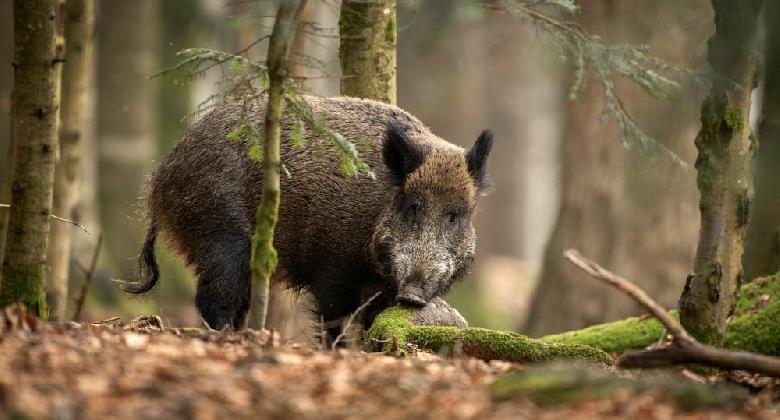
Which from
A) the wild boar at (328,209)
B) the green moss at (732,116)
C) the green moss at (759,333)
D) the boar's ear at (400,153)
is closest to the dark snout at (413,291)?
the wild boar at (328,209)

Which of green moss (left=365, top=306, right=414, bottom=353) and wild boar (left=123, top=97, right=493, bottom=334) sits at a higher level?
wild boar (left=123, top=97, right=493, bottom=334)

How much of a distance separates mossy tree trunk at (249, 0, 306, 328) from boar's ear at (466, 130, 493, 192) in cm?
273

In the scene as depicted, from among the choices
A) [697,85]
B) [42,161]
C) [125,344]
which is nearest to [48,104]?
[42,161]

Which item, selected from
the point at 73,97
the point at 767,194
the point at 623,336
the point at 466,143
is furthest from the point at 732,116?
the point at 466,143

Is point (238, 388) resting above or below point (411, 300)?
below

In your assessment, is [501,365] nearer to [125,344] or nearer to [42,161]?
[125,344]

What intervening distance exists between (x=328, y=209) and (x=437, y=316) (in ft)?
4.40

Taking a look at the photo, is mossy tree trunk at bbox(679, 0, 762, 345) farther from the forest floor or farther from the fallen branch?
the forest floor

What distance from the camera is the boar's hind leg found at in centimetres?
755

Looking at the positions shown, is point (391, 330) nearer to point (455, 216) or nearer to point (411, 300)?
point (411, 300)

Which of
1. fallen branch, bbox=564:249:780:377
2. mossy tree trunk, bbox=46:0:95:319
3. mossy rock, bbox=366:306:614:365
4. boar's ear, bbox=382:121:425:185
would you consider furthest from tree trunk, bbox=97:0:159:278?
fallen branch, bbox=564:249:780:377

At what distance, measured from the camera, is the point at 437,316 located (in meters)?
7.14

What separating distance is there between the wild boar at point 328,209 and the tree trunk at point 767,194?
2.08m

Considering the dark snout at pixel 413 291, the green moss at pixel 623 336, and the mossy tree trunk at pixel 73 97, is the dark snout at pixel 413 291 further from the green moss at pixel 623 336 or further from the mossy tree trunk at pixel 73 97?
the mossy tree trunk at pixel 73 97
